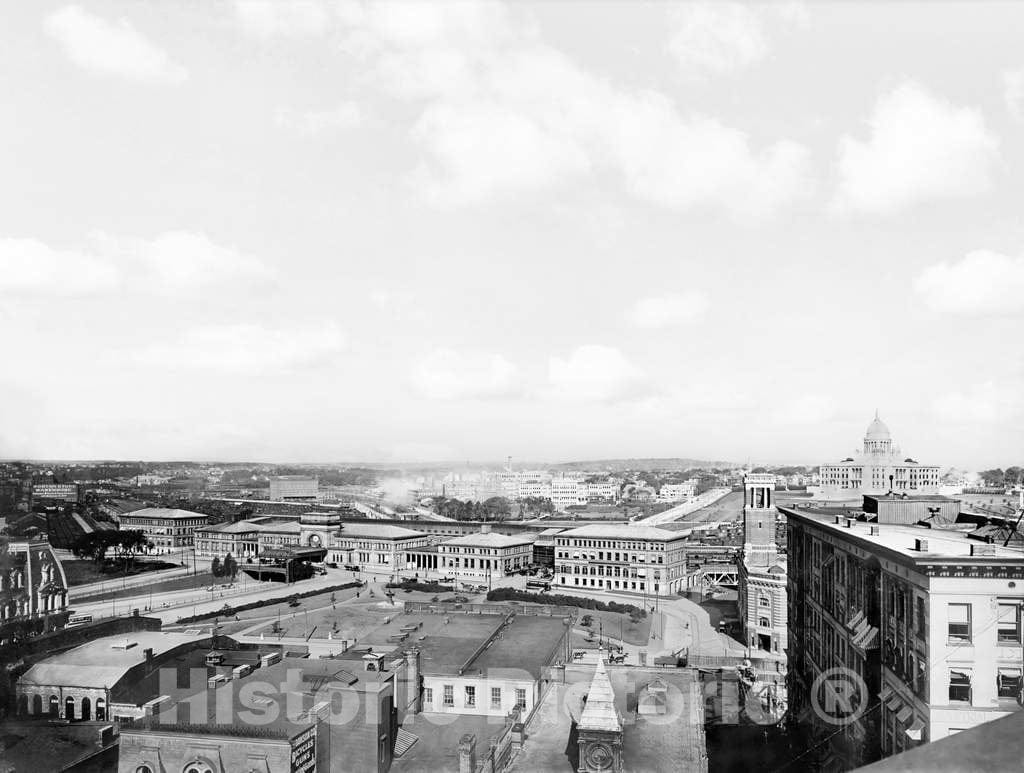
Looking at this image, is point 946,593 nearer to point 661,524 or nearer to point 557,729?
point 557,729

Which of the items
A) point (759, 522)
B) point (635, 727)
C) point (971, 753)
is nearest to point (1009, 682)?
point (635, 727)

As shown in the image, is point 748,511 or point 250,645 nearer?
point 250,645

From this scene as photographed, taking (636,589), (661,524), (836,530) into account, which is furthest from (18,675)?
(661,524)

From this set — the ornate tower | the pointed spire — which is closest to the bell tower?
the pointed spire

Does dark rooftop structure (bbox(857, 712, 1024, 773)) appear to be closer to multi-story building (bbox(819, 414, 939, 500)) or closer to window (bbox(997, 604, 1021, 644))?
window (bbox(997, 604, 1021, 644))

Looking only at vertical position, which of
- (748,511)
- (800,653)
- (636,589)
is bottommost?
(636,589)

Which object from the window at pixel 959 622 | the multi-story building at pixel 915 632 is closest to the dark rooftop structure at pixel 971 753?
the multi-story building at pixel 915 632

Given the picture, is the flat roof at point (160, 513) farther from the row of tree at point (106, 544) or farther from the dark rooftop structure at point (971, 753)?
the dark rooftop structure at point (971, 753)

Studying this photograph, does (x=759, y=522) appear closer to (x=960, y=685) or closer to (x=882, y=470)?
(x=960, y=685)
